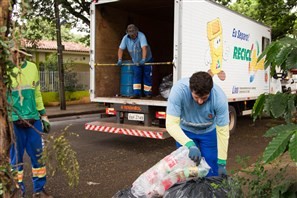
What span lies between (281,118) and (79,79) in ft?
56.3

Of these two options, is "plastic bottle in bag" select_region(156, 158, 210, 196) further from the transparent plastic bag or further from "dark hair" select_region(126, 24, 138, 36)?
"dark hair" select_region(126, 24, 138, 36)

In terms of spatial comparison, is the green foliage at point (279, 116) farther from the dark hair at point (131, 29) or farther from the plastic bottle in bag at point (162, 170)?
the dark hair at point (131, 29)

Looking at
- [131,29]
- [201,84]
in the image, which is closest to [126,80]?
[131,29]

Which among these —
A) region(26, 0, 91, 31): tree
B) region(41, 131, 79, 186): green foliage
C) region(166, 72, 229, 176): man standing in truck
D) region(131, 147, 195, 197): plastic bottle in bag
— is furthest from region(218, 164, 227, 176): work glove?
region(26, 0, 91, 31): tree

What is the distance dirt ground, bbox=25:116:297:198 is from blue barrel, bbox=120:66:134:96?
106cm

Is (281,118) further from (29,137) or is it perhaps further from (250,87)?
(250,87)

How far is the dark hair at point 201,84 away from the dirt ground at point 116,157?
2.27 ft

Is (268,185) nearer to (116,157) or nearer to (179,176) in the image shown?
(179,176)

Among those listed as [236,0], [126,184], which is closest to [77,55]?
[236,0]

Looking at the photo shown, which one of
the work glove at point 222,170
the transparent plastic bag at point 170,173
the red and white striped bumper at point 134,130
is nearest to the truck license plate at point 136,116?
the red and white striped bumper at point 134,130

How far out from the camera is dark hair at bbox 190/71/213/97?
3133 mm

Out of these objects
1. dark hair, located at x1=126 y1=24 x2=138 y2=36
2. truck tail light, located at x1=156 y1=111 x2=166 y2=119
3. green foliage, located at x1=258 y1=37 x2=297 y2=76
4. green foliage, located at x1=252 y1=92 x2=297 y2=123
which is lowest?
truck tail light, located at x1=156 y1=111 x2=166 y2=119

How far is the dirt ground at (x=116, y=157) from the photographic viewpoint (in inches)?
189

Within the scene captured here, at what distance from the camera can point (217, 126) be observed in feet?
11.5
